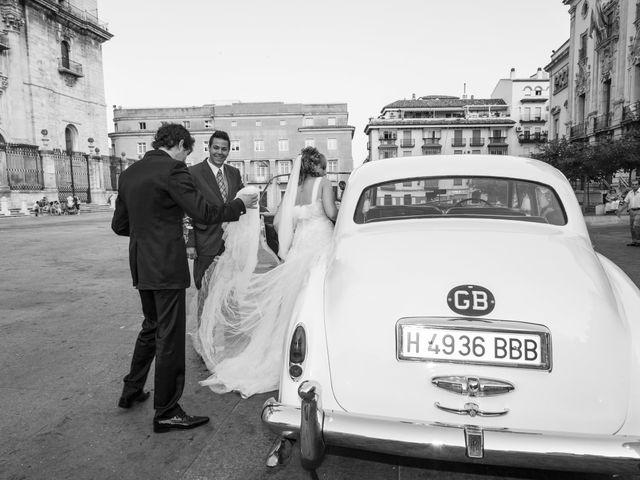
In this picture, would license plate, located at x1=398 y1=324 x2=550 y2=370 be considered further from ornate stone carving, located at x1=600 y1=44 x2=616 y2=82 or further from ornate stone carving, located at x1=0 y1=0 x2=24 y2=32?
ornate stone carving, located at x1=0 y1=0 x2=24 y2=32

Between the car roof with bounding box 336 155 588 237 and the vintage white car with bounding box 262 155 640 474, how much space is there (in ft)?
1.88

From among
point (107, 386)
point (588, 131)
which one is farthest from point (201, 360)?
point (588, 131)

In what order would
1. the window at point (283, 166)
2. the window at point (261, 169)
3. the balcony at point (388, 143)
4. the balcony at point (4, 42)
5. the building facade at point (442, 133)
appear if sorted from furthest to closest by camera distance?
the balcony at point (388, 143)
the building facade at point (442, 133)
the window at point (261, 169)
the window at point (283, 166)
the balcony at point (4, 42)

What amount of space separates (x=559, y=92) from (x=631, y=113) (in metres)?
18.1

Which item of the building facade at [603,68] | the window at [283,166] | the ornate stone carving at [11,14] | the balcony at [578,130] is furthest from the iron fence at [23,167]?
the balcony at [578,130]

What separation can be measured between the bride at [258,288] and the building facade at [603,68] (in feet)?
104

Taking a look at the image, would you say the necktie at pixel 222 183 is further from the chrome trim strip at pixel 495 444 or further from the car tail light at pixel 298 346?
the chrome trim strip at pixel 495 444

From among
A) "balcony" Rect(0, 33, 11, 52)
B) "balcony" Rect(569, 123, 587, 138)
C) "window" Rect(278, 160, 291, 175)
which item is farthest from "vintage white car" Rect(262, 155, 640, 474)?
"window" Rect(278, 160, 291, 175)

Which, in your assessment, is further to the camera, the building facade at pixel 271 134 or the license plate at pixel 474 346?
the building facade at pixel 271 134

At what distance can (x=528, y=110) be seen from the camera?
2827 inches

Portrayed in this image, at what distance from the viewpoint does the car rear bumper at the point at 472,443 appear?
182 cm

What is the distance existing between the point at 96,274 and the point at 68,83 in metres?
39.0

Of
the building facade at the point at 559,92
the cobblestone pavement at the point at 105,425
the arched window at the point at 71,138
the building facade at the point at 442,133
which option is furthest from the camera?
the building facade at the point at 442,133

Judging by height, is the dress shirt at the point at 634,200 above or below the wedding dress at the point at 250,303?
above
